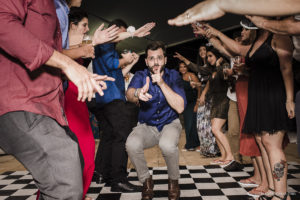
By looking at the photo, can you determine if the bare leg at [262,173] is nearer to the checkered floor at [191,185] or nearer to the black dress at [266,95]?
the checkered floor at [191,185]

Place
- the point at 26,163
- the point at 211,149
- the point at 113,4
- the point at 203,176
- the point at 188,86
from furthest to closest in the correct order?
1. the point at 113,4
2. the point at 188,86
3. the point at 211,149
4. the point at 203,176
5. the point at 26,163

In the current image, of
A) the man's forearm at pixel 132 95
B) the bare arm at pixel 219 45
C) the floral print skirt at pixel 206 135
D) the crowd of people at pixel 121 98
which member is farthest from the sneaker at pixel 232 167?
the man's forearm at pixel 132 95

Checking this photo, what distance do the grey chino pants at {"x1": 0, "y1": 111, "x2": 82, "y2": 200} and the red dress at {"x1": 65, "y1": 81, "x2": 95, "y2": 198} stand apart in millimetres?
611

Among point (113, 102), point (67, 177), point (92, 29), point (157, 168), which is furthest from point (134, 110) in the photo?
point (92, 29)

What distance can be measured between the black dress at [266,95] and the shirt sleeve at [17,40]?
1462 mm

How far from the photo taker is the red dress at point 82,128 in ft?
4.38

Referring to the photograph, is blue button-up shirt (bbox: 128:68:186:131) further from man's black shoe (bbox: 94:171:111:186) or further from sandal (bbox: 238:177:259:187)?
sandal (bbox: 238:177:259:187)

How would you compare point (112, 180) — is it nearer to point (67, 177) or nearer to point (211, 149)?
point (67, 177)

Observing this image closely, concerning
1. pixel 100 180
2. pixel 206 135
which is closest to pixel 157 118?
pixel 100 180

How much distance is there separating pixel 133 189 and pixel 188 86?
2.08m

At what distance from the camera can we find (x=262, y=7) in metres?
0.72

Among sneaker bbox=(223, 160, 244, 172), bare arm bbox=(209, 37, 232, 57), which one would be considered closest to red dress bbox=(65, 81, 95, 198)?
bare arm bbox=(209, 37, 232, 57)

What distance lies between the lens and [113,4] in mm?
4445

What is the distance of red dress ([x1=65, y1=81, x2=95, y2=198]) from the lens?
134 centimetres
